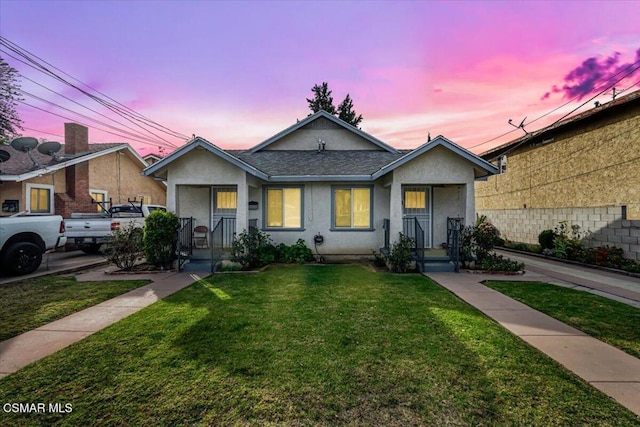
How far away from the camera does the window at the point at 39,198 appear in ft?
43.4

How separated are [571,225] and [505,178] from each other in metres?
6.95

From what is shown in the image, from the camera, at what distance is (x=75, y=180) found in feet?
48.5

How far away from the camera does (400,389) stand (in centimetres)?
305

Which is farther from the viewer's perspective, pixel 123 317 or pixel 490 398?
pixel 123 317

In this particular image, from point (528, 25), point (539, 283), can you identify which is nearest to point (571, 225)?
point (539, 283)

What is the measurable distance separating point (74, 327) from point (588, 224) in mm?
14509

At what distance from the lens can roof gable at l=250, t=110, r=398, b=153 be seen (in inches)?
523

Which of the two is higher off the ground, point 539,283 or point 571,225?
point 571,225

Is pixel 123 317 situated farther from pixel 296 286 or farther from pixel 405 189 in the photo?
pixel 405 189

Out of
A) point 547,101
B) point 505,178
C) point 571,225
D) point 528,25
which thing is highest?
point 528,25

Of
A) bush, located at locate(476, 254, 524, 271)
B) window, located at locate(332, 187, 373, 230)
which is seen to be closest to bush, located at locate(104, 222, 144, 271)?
window, located at locate(332, 187, 373, 230)

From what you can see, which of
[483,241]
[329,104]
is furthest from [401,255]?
[329,104]

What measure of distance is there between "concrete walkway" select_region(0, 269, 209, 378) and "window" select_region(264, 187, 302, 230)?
4047 millimetres

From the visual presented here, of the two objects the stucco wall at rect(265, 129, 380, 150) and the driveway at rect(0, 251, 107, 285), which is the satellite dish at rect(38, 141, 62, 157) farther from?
the stucco wall at rect(265, 129, 380, 150)
